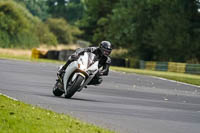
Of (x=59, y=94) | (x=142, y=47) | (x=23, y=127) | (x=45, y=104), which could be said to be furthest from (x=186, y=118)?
(x=142, y=47)

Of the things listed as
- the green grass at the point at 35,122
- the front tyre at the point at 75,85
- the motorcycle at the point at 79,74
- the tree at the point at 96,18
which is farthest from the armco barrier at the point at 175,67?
the green grass at the point at 35,122

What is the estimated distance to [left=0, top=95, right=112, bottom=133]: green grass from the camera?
430 inches

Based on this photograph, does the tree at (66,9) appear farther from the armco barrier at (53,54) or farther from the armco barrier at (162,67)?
the armco barrier at (162,67)

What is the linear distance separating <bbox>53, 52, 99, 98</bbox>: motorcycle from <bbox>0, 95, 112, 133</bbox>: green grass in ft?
17.2

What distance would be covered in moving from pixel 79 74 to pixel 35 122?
751cm

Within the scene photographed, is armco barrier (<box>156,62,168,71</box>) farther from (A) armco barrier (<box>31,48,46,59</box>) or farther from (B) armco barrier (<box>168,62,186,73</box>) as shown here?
(A) armco barrier (<box>31,48,46,59</box>)

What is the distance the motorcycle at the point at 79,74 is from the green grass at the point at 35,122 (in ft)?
17.2

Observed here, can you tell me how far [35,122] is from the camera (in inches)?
463

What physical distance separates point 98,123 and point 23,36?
277 feet

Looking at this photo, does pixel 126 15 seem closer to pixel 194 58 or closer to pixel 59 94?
pixel 194 58

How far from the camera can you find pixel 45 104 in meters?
16.4

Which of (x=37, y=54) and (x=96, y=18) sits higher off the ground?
(x=96, y=18)

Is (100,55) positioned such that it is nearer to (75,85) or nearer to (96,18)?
(75,85)

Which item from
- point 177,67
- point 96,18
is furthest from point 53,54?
point 96,18
